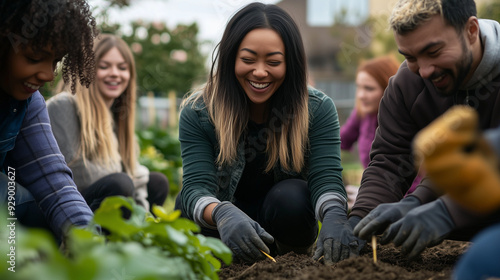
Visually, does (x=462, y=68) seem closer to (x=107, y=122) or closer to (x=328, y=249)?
(x=328, y=249)

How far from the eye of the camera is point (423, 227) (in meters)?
1.65

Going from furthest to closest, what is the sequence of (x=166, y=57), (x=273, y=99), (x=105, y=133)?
1. (x=166, y=57)
2. (x=105, y=133)
3. (x=273, y=99)

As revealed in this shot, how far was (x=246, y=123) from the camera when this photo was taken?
7.90 feet

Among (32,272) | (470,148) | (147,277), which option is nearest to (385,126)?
(470,148)

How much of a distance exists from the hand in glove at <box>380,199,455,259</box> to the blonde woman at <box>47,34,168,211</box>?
1.69m

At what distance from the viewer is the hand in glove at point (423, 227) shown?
1.64m

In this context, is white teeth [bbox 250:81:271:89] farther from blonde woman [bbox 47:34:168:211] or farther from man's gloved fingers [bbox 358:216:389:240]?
blonde woman [bbox 47:34:168:211]

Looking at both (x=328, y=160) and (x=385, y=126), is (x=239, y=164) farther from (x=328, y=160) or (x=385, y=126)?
(x=385, y=126)

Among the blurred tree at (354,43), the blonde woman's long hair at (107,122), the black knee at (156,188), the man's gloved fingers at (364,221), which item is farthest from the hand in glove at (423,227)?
the blurred tree at (354,43)

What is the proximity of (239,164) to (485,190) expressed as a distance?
5.39 ft

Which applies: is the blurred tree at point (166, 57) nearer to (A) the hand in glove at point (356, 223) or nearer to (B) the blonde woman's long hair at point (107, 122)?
(B) the blonde woman's long hair at point (107, 122)

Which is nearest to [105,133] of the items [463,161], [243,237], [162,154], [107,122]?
[107,122]

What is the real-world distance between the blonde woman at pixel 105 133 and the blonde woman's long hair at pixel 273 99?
33.9 inches

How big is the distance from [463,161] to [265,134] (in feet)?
5.30
